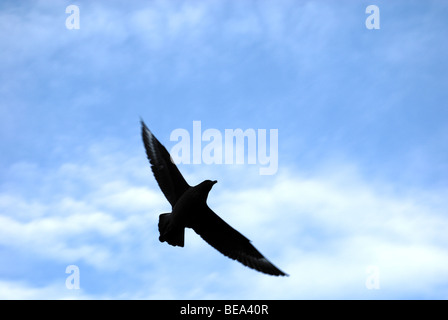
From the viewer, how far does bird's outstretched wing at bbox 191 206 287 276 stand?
1130 centimetres

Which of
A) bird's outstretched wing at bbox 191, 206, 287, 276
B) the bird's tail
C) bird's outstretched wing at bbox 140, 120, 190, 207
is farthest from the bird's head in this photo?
the bird's tail

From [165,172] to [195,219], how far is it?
4.16 feet

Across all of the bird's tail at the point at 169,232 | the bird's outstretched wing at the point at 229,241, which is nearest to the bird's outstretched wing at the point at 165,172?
the bird's tail at the point at 169,232

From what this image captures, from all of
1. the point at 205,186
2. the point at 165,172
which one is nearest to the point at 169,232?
the point at 205,186

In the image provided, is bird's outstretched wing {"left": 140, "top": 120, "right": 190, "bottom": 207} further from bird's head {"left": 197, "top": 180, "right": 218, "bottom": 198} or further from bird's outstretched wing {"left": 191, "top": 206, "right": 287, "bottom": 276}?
bird's outstretched wing {"left": 191, "top": 206, "right": 287, "bottom": 276}

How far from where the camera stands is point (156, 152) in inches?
466

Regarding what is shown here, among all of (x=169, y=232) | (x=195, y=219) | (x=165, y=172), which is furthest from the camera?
(x=165, y=172)

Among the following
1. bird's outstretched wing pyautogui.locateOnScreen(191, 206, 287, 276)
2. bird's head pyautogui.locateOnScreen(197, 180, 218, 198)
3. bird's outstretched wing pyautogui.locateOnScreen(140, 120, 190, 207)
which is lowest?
bird's outstretched wing pyautogui.locateOnScreen(191, 206, 287, 276)

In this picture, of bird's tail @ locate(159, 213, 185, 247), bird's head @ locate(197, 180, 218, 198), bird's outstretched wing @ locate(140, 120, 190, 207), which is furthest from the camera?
bird's outstretched wing @ locate(140, 120, 190, 207)

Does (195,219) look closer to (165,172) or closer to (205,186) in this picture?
(205,186)

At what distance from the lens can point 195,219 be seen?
11.3 m
